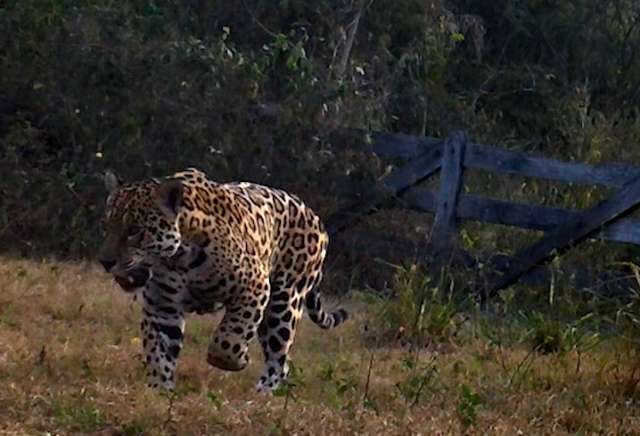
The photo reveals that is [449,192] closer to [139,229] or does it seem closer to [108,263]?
[139,229]

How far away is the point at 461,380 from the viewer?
923 centimetres

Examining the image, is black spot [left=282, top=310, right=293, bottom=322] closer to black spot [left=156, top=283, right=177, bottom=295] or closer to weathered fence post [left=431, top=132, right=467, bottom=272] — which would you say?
black spot [left=156, top=283, right=177, bottom=295]

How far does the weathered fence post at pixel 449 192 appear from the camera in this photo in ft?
45.8

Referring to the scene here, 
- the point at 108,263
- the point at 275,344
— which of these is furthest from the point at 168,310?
the point at 275,344

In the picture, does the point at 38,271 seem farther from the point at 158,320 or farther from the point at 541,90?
the point at 541,90

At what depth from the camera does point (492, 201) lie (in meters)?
13.8

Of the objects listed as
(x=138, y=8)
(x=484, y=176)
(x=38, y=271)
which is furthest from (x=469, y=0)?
(x=38, y=271)

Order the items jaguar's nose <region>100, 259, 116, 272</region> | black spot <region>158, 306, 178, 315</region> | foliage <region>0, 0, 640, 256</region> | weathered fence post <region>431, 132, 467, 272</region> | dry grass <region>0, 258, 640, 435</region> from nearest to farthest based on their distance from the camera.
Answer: dry grass <region>0, 258, 640, 435</region>
jaguar's nose <region>100, 259, 116, 272</region>
black spot <region>158, 306, 178, 315</region>
weathered fence post <region>431, 132, 467, 272</region>
foliage <region>0, 0, 640, 256</region>

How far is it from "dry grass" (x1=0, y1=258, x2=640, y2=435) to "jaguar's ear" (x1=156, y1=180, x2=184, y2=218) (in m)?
0.99

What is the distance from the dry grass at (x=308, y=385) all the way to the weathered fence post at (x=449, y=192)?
8.22 ft

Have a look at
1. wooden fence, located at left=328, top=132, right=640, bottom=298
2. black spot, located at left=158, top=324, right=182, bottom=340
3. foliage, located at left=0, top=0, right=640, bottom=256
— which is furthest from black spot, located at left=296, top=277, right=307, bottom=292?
foliage, located at left=0, top=0, right=640, bottom=256

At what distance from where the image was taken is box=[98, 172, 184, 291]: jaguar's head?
8461 millimetres

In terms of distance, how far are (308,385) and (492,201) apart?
5.32 m

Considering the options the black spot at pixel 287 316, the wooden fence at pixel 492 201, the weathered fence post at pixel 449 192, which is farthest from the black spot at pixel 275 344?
the weathered fence post at pixel 449 192
